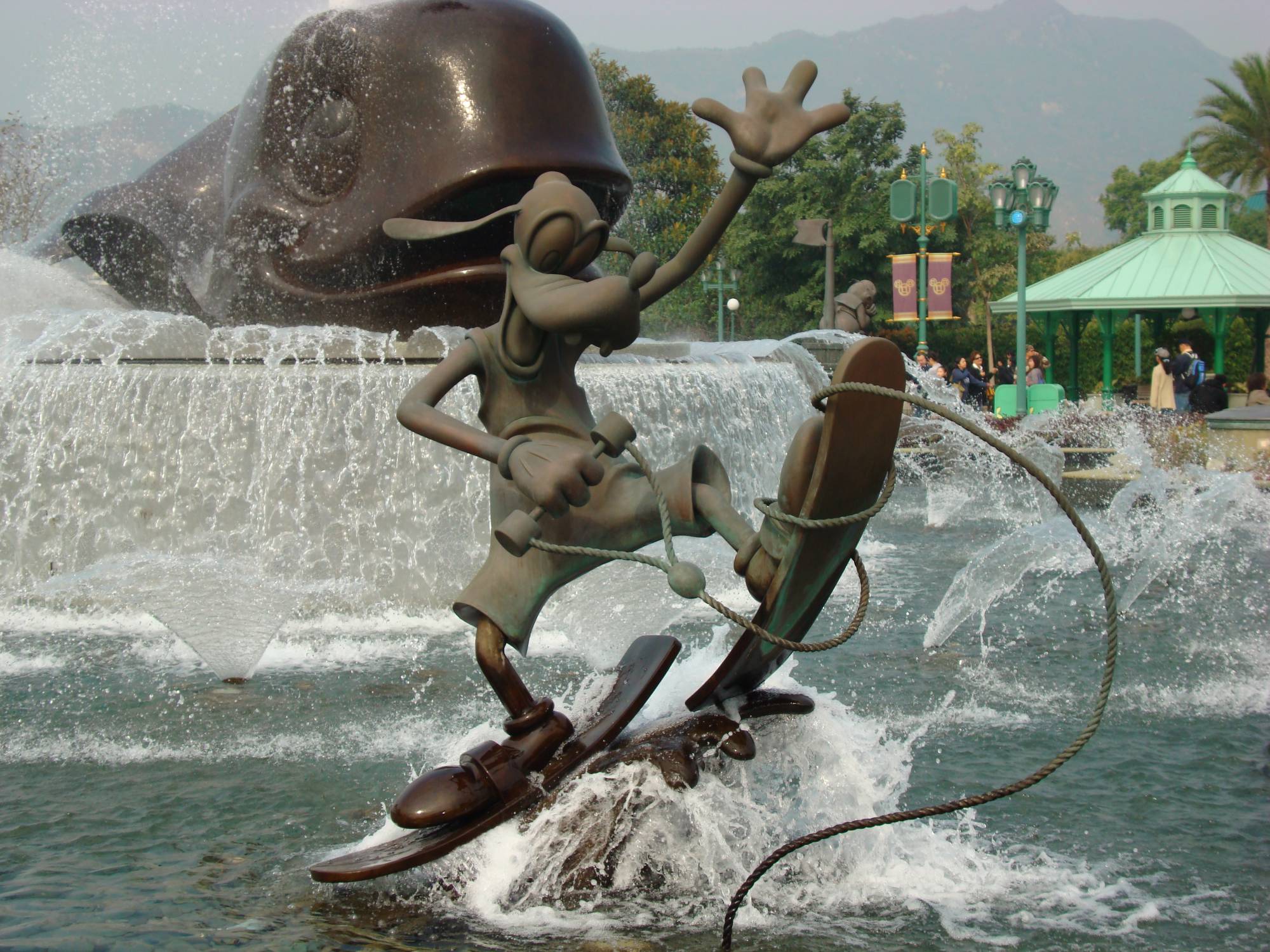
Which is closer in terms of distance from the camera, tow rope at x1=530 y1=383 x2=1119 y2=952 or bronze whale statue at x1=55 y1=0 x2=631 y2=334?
tow rope at x1=530 y1=383 x2=1119 y2=952

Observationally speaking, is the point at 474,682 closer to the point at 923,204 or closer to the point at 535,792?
the point at 535,792

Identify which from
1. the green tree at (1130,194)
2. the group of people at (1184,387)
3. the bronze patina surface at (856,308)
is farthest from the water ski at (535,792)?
the green tree at (1130,194)

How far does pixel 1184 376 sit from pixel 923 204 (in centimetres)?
648

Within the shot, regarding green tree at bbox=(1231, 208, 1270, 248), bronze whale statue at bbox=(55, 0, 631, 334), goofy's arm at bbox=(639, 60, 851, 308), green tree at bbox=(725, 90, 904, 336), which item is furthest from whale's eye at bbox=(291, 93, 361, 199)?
green tree at bbox=(1231, 208, 1270, 248)

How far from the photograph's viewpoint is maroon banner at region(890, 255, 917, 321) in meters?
27.3

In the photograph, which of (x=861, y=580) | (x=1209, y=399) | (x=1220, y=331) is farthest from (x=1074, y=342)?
(x=861, y=580)

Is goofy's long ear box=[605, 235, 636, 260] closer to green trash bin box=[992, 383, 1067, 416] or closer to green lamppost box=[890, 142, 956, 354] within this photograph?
green lamppost box=[890, 142, 956, 354]

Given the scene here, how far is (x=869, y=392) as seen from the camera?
2648mm

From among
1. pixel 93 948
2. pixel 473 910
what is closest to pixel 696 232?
pixel 473 910

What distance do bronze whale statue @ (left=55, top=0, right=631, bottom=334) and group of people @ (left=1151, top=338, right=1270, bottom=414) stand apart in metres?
11.4

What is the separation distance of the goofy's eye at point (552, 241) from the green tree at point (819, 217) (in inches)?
1317

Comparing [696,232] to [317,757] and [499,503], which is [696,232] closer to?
[499,503]

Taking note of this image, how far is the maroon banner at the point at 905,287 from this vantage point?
89.7 feet

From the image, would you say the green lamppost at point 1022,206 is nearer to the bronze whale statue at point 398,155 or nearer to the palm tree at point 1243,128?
the bronze whale statue at point 398,155
